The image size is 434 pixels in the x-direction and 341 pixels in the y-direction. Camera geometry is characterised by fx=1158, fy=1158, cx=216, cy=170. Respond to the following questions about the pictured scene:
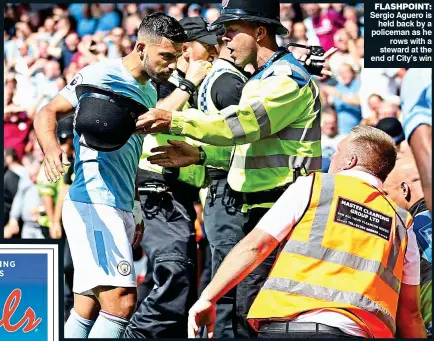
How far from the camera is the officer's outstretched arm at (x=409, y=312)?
19.6 ft

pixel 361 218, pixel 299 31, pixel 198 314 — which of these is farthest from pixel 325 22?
pixel 198 314

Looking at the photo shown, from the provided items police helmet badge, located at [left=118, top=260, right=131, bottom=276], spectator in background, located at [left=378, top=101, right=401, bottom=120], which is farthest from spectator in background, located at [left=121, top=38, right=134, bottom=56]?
police helmet badge, located at [left=118, top=260, right=131, bottom=276]

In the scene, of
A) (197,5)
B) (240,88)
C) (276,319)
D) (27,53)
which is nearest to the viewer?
(276,319)

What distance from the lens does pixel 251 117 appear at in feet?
23.7

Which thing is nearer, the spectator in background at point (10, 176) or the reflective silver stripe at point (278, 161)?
the reflective silver stripe at point (278, 161)

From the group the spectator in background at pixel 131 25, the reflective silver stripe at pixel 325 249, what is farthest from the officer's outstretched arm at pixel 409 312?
the spectator in background at pixel 131 25

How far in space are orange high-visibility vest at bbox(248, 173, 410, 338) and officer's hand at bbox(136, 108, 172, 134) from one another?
1661 mm

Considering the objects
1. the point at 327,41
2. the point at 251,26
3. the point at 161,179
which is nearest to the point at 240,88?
the point at 251,26

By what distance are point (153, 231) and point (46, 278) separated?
48.4 inches

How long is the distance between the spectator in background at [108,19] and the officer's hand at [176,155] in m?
2.51

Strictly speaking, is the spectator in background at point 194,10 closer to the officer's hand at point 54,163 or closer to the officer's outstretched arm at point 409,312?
the officer's hand at point 54,163

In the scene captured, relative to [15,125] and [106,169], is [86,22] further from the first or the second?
[106,169]

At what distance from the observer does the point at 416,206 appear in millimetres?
8266

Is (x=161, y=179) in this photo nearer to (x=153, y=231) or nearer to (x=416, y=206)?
(x=153, y=231)
